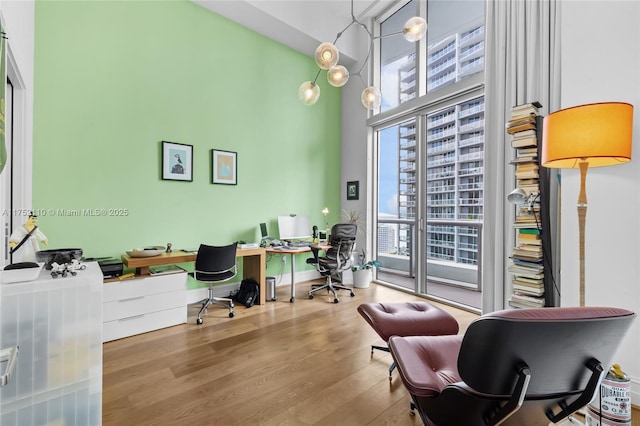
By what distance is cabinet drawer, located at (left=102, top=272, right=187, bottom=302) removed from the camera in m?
2.68

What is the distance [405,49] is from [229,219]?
144 inches

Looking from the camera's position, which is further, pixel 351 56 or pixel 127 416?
pixel 351 56

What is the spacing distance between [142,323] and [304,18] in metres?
4.51

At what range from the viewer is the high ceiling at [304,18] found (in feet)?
12.5

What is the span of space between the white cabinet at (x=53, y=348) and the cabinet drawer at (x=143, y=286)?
1.71 meters

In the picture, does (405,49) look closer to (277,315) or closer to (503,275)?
(503,275)

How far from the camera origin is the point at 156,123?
3.40 metres

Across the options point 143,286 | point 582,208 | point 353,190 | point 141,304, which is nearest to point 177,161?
point 143,286

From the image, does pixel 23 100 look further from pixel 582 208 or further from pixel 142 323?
pixel 582 208

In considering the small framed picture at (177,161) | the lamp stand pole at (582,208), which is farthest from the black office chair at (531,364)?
the small framed picture at (177,161)

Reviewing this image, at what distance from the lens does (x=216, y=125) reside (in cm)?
386

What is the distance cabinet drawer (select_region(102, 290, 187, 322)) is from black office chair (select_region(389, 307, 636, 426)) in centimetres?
272

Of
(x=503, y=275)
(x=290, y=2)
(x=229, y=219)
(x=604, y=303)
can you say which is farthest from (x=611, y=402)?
(x=290, y=2)

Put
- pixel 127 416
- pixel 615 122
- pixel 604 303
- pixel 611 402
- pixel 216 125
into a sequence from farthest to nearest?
pixel 216 125 < pixel 604 303 < pixel 127 416 < pixel 615 122 < pixel 611 402
